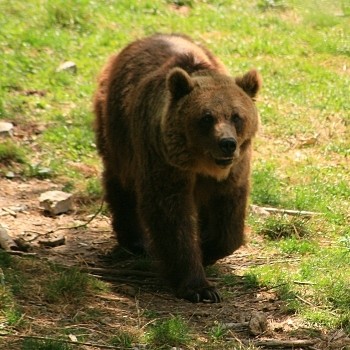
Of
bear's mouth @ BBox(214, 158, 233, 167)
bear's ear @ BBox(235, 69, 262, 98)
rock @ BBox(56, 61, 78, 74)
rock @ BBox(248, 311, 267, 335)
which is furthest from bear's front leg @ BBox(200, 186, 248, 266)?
rock @ BBox(56, 61, 78, 74)

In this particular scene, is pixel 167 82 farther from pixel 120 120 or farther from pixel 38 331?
pixel 38 331

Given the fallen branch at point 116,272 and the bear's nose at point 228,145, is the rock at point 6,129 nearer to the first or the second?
the fallen branch at point 116,272

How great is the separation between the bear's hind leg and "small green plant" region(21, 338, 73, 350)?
9.23 feet

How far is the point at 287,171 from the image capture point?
33.4 ft

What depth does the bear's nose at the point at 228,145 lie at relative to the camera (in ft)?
21.9

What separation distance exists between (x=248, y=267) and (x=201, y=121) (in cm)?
153

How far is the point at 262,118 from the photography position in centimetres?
1146

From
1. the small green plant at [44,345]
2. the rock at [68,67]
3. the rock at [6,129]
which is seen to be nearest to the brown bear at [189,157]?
the small green plant at [44,345]

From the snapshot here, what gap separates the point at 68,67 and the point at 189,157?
5.24 meters

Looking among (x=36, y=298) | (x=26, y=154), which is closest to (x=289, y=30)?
(x=26, y=154)

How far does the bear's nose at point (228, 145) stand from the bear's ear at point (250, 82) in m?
0.71

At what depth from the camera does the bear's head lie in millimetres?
6828

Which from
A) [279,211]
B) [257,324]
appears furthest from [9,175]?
[257,324]

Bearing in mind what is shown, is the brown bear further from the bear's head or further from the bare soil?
the bare soil
